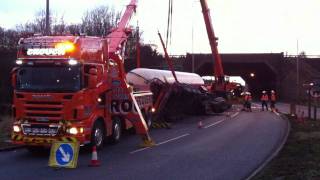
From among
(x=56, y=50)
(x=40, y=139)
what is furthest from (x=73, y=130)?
(x=56, y=50)

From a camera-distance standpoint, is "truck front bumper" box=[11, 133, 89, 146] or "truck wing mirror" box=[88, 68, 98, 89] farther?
"truck wing mirror" box=[88, 68, 98, 89]

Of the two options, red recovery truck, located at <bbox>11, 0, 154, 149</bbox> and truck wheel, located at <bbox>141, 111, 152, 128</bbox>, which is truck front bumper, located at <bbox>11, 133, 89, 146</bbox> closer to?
red recovery truck, located at <bbox>11, 0, 154, 149</bbox>

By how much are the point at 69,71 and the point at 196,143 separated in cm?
615

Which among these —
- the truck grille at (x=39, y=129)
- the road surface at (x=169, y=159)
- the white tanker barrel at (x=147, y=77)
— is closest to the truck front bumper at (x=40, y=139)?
the truck grille at (x=39, y=129)

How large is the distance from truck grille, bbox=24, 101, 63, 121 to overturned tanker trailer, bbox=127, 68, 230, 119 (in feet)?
35.8

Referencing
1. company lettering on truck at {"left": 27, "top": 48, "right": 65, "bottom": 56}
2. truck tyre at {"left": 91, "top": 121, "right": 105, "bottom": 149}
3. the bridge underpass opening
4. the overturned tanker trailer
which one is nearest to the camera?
company lettering on truck at {"left": 27, "top": 48, "right": 65, "bottom": 56}

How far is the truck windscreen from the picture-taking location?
63.8 ft

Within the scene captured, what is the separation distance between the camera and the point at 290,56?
305 ft

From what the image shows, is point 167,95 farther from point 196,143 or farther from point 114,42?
point 196,143

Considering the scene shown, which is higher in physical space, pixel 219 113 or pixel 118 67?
pixel 118 67

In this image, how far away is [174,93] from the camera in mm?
37031

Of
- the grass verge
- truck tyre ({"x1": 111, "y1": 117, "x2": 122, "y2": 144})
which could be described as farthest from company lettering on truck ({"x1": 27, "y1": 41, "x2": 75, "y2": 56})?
the grass verge

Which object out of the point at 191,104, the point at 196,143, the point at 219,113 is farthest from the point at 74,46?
the point at 219,113

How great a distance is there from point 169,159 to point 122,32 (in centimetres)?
1140
